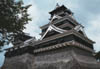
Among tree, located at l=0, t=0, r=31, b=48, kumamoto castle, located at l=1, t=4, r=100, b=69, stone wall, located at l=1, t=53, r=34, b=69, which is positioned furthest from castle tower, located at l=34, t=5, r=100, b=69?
tree, located at l=0, t=0, r=31, b=48

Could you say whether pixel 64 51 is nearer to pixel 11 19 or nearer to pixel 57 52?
pixel 57 52

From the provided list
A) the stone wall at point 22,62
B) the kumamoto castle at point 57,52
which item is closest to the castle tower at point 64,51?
the kumamoto castle at point 57,52

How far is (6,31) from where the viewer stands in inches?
452

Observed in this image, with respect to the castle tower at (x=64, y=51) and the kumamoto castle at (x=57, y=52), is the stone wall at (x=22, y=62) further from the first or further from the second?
the castle tower at (x=64, y=51)

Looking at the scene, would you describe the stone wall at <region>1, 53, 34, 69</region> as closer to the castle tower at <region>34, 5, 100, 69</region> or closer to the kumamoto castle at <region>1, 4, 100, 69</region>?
the kumamoto castle at <region>1, 4, 100, 69</region>

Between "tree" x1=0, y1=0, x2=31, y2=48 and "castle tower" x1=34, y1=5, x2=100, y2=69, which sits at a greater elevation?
"tree" x1=0, y1=0, x2=31, y2=48

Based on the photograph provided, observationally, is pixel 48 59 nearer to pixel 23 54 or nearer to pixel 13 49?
pixel 23 54

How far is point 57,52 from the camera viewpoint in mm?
14562

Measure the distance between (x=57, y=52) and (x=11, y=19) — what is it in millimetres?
7685

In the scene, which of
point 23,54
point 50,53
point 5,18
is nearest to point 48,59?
point 50,53

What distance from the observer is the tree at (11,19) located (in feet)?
34.5

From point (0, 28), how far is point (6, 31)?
878 mm

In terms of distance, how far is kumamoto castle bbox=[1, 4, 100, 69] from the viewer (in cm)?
1328

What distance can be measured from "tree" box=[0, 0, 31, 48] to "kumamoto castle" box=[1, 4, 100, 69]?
122 cm
